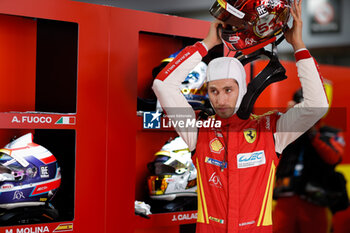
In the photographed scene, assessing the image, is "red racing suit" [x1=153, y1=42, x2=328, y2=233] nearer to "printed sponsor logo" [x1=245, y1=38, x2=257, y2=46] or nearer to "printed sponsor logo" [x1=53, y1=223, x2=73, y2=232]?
"printed sponsor logo" [x1=245, y1=38, x2=257, y2=46]

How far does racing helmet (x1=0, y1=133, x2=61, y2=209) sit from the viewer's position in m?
1.88

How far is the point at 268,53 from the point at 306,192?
195cm

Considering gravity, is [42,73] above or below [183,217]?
above

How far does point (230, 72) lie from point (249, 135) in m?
0.29

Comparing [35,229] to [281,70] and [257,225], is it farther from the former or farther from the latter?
[281,70]

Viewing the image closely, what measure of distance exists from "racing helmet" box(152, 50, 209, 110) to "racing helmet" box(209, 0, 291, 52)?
23.5 inches

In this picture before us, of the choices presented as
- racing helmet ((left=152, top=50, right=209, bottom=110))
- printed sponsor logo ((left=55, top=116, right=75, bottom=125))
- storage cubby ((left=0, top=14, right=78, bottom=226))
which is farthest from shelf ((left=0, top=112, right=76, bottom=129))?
racing helmet ((left=152, top=50, right=209, bottom=110))

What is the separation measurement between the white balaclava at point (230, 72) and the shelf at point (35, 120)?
0.74 m

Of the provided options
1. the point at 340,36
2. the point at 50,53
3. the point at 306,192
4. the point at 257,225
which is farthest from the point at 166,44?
the point at 340,36

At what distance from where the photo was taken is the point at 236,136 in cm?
169

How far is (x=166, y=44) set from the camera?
8.23ft

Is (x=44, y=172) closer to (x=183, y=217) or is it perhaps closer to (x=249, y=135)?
(x=183, y=217)

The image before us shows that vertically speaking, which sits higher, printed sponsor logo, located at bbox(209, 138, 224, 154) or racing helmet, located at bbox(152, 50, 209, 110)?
racing helmet, located at bbox(152, 50, 209, 110)

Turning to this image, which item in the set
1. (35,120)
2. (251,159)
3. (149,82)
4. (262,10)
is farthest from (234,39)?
(35,120)
